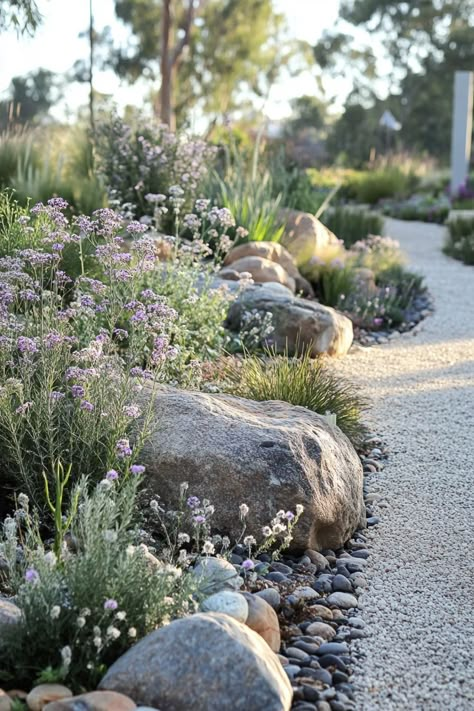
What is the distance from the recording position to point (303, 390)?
15.4ft

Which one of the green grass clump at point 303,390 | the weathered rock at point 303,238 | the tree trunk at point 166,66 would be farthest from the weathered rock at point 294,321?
the tree trunk at point 166,66

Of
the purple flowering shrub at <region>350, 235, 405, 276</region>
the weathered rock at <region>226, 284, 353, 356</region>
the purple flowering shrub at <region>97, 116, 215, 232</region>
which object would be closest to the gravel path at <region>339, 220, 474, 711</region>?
the weathered rock at <region>226, 284, 353, 356</region>

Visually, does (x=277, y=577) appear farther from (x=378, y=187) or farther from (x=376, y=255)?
(x=378, y=187)

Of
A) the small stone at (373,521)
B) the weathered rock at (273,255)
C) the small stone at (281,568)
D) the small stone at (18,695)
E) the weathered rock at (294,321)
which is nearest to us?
the small stone at (18,695)

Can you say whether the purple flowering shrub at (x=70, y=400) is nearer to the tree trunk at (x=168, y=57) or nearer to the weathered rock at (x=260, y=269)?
the weathered rock at (x=260, y=269)

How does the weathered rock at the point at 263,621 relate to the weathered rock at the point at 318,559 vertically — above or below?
above

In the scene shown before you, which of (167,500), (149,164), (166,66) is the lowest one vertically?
(167,500)

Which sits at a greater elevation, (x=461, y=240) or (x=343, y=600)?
(x=461, y=240)

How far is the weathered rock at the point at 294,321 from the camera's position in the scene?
6305 mm

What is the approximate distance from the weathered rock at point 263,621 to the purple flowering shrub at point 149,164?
5.98 metres

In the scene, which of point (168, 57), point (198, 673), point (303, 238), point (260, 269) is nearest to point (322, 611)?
point (198, 673)

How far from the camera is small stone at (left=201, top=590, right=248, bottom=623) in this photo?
2727 millimetres

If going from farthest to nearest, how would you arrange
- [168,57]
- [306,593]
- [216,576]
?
[168,57] < [306,593] < [216,576]

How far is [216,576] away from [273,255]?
535 cm
